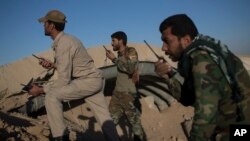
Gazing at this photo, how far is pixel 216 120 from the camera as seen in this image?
2459 millimetres

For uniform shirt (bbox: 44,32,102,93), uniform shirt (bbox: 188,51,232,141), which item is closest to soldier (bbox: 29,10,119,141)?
uniform shirt (bbox: 44,32,102,93)

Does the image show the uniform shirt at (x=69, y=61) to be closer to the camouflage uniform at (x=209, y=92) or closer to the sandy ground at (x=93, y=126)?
the sandy ground at (x=93, y=126)

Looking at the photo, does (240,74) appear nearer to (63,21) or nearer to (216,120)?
(216,120)

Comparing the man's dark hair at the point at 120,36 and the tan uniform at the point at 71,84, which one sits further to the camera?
the man's dark hair at the point at 120,36

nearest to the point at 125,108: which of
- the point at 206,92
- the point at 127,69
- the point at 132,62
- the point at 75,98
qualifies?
the point at 127,69

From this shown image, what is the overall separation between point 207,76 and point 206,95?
124 millimetres

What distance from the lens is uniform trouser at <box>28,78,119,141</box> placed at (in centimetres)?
451

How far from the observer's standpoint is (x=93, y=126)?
8781mm

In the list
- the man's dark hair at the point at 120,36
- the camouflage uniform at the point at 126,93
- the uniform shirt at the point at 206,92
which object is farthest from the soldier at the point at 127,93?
the uniform shirt at the point at 206,92

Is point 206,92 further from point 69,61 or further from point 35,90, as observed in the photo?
point 35,90

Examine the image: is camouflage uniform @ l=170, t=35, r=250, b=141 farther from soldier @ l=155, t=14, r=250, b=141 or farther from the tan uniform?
the tan uniform

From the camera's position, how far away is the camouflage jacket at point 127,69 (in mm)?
6492

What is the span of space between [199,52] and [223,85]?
27cm

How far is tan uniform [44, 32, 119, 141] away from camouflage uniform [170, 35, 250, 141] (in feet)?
7.51
